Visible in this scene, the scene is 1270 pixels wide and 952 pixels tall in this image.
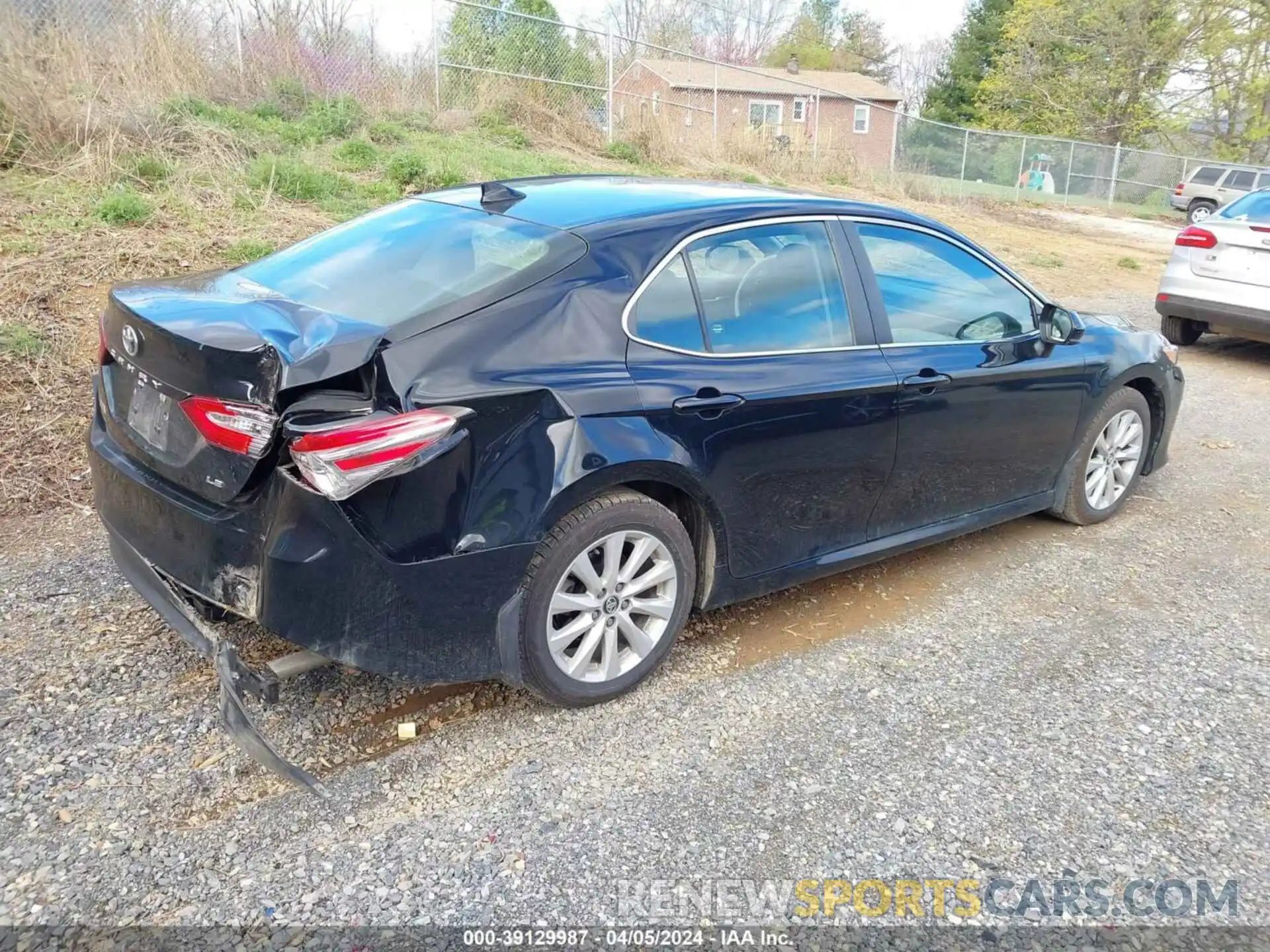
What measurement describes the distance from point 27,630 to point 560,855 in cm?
223

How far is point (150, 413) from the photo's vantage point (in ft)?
9.77

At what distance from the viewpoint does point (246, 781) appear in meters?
2.83

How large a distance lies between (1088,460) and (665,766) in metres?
2.99

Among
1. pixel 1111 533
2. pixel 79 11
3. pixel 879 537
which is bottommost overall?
pixel 1111 533

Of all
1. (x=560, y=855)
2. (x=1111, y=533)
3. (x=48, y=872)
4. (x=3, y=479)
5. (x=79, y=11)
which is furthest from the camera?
(x=79, y=11)

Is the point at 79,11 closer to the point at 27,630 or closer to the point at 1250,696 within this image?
the point at 27,630

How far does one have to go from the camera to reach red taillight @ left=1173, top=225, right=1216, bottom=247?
8781 mm

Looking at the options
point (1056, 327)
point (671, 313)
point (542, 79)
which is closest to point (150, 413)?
point (671, 313)

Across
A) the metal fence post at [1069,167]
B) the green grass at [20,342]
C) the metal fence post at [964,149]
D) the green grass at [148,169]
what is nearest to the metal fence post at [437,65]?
the green grass at [148,169]

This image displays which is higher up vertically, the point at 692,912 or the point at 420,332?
the point at 420,332

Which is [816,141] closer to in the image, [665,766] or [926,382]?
[926,382]

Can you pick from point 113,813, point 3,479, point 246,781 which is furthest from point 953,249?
point 3,479

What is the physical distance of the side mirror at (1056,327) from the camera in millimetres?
4457

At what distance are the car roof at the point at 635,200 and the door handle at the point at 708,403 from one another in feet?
2.21
